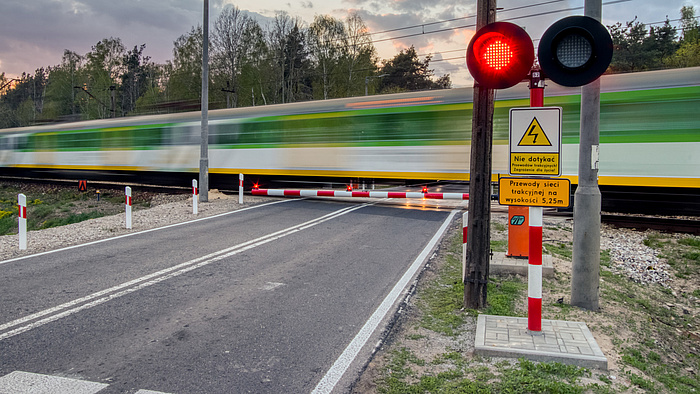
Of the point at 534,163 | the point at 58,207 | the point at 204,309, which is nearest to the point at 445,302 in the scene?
the point at 534,163

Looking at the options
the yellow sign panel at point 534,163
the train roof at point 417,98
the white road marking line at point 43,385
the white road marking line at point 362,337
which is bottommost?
the white road marking line at point 43,385

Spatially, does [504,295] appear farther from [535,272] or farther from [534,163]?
[534,163]

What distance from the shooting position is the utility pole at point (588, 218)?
546 centimetres

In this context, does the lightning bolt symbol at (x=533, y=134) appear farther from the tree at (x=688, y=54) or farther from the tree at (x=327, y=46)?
the tree at (x=327, y=46)

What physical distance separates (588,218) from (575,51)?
2.04 metres

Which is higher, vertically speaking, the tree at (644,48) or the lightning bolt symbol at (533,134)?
the tree at (644,48)

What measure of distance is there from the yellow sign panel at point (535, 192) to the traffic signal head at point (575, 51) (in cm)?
87

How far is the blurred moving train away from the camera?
1178 centimetres

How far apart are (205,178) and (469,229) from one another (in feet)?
42.5

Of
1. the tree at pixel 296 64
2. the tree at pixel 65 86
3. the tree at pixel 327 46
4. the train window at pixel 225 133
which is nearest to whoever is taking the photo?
the train window at pixel 225 133

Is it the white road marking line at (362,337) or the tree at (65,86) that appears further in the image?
the tree at (65,86)

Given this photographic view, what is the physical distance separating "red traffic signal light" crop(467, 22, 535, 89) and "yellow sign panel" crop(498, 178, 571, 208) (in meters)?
0.91

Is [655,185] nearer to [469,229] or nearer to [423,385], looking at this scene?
[469,229]

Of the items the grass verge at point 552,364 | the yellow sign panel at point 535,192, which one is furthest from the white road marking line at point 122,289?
the yellow sign panel at point 535,192
